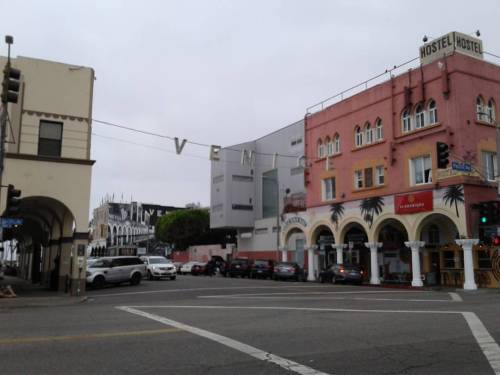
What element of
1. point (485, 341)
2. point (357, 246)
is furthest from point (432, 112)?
point (485, 341)

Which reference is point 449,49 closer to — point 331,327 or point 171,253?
point 331,327

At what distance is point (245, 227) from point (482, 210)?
115 feet

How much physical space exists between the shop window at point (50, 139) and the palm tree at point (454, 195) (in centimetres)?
1999

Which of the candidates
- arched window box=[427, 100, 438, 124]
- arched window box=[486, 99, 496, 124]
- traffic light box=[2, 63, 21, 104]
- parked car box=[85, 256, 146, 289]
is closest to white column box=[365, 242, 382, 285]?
arched window box=[427, 100, 438, 124]

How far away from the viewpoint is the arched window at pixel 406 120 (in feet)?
107

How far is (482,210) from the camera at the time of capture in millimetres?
24422

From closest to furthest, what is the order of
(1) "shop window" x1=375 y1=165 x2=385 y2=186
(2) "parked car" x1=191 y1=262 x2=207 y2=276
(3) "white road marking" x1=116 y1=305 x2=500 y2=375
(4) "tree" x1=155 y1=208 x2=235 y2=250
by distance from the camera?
(3) "white road marking" x1=116 y1=305 x2=500 y2=375 < (1) "shop window" x1=375 y1=165 x2=385 y2=186 < (2) "parked car" x1=191 y1=262 x2=207 y2=276 < (4) "tree" x1=155 y1=208 x2=235 y2=250

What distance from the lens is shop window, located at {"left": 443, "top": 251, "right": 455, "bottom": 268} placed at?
101 ft

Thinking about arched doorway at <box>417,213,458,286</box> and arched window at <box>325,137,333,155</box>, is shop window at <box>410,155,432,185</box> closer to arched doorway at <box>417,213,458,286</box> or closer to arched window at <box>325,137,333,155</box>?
arched doorway at <box>417,213,458,286</box>

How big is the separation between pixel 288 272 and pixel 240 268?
7.13 meters

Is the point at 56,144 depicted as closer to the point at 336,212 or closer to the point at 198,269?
the point at 336,212

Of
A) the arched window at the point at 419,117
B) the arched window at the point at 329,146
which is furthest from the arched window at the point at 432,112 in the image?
the arched window at the point at 329,146

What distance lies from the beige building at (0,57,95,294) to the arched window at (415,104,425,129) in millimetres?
18867

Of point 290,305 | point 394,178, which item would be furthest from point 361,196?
point 290,305
